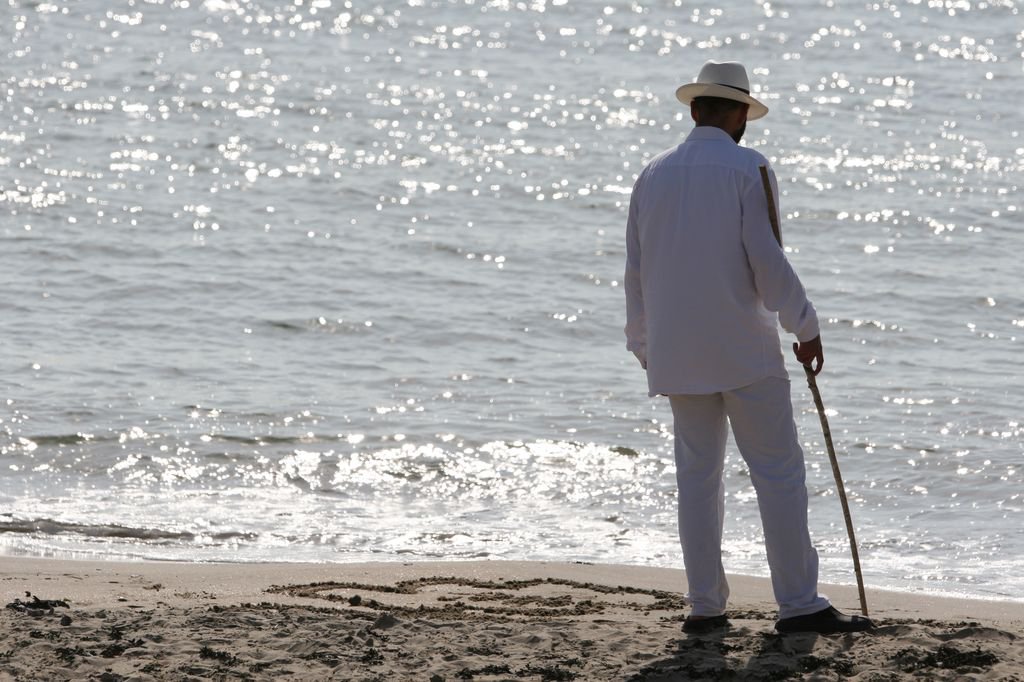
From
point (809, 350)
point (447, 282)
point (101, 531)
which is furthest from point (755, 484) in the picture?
point (447, 282)

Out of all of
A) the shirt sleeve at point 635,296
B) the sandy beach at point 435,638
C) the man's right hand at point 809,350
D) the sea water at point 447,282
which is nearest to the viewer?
the sandy beach at point 435,638

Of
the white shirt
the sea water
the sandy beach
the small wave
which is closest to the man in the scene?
the white shirt

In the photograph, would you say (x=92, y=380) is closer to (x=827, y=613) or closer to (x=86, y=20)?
(x=827, y=613)

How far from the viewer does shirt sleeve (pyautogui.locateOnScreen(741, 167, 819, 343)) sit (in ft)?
16.7

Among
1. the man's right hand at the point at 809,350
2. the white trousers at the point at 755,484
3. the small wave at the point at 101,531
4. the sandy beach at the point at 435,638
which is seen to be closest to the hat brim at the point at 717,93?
the man's right hand at the point at 809,350

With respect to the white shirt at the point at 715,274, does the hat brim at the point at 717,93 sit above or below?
above

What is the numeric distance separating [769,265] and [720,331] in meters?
0.27

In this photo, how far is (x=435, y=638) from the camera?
5289 millimetres

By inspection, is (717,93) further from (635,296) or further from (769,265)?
(635,296)

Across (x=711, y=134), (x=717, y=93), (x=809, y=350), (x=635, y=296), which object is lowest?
(x=809, y=350)

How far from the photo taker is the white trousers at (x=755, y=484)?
17.2ft

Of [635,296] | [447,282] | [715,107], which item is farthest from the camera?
[447,282]

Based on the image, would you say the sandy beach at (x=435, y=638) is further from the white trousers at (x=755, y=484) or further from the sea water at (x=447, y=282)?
the sea water at (x=447, y=282)

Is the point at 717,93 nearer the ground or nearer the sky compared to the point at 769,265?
nearer the sky
